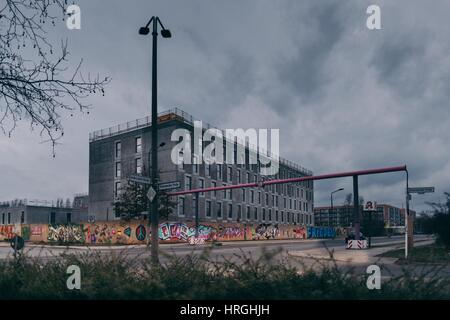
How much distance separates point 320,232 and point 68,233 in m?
49.8

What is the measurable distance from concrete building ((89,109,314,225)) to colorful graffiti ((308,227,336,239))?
44.3 feet

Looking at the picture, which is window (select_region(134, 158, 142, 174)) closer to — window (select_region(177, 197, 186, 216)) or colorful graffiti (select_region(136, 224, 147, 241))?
window (select_region(177, 197, 186, 216))

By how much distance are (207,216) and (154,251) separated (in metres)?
42.7

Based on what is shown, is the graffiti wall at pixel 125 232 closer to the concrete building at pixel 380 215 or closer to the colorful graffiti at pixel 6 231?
the colorful graffiti at pixel 6 231

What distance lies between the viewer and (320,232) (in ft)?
253

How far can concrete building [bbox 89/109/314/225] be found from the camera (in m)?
49.2

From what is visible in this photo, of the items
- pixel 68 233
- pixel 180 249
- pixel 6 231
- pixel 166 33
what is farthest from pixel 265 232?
pixel 166 33

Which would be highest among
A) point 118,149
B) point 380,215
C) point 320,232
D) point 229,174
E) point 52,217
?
point 118,149

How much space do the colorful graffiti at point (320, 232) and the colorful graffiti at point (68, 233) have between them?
45.2 m

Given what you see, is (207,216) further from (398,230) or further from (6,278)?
(398,230)

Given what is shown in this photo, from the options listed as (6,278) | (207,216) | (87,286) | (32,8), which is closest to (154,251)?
(6,278)

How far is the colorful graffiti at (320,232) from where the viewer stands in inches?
2953

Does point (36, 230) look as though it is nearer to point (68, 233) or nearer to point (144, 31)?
point (68, 233)
